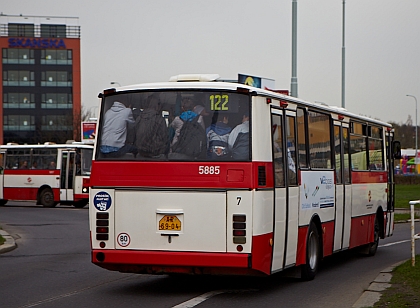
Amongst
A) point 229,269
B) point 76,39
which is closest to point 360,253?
point 229,269

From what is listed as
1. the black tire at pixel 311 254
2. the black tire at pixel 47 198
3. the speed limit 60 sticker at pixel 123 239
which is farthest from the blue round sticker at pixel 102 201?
the black tire at pixel 47 198

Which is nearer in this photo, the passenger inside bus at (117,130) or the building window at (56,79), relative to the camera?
the passenger inside bus at (117,130)

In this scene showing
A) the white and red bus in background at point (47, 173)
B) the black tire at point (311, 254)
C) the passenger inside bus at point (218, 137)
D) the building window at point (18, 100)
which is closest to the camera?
the passenger inside bus at point (218, 137)

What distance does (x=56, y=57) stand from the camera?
110188mm

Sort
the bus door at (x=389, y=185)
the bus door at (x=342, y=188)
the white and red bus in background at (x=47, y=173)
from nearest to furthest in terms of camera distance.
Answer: the bus door at (x=342, y=188) → the bus door at (x=389, y=185) → the white and red bus in background at (x=47, y=173)

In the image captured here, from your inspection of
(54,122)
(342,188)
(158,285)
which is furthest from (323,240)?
(54,122)

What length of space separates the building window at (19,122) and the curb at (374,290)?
102 m

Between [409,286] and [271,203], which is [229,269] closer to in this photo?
[271,203]

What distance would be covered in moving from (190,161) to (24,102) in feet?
339

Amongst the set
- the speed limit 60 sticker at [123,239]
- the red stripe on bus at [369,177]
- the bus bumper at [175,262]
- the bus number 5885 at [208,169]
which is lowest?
the bus bumper at [175,262]

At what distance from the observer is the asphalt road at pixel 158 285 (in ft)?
33.8

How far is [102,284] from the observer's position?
1220cm

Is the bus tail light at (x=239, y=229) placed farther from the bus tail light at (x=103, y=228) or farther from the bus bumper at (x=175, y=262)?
the bus tail light at (x=103, y=228)

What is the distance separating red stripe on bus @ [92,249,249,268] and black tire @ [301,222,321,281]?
2422mm
